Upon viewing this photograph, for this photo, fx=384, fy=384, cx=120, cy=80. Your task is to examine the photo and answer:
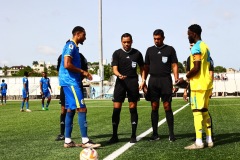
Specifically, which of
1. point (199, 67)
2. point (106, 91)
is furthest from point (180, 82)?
point (106, 91)

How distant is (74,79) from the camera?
22.0 feet

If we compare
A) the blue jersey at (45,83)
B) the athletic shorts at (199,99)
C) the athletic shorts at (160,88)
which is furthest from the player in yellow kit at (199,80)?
the blue jersey at (45,83)

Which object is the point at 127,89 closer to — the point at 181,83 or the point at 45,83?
the point at 181,83

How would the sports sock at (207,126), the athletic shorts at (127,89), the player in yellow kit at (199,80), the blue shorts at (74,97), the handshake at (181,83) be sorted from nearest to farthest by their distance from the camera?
the player in yellow kit at (199,80), the sports sock at (207,126), the blue shorts at (74,97), the handshake at (181,83), the athletic shorts at (127,89)

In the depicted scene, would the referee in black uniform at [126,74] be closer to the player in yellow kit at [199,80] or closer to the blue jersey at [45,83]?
the player in yellow kit at [199,80]

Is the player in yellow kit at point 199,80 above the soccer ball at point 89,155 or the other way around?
above

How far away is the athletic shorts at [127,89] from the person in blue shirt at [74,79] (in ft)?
2.94

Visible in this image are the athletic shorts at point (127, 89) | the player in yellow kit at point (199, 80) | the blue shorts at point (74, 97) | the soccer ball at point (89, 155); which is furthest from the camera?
the athletic shorts at point (127, 89)

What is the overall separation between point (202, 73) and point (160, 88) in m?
1.27

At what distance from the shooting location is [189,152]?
5.95 m

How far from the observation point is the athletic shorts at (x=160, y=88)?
24.4 feet

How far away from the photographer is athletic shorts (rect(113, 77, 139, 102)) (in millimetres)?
7336

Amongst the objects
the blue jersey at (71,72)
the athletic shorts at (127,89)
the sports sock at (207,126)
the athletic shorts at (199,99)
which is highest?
the blue jersey at (71,72)

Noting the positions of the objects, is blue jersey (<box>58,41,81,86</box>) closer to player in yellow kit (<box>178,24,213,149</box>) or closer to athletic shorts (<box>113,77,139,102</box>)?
athletic shorts (<box>113,77,139,102</box>)
